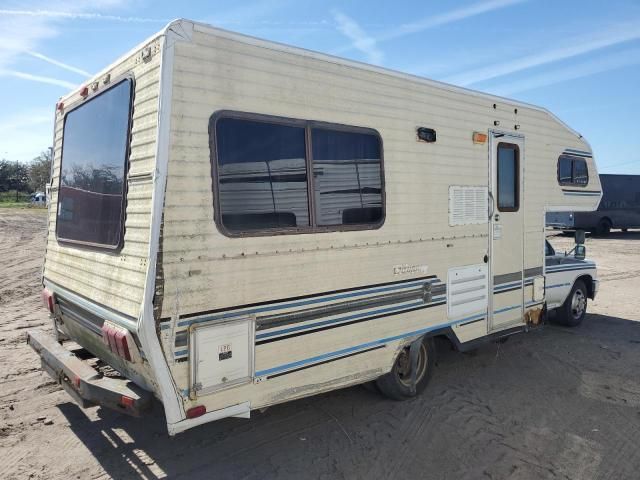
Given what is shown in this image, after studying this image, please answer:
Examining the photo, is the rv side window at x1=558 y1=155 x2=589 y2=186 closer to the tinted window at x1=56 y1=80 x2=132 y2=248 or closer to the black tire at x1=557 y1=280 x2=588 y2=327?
the black tire at x1=557 y1=280 x2=588 y2=327

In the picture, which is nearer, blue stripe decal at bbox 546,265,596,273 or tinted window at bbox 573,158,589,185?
tinted window at bbox 573,158,589,185

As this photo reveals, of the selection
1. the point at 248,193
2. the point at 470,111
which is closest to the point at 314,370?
the point at 248,193

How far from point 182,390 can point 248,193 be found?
4.32 ft

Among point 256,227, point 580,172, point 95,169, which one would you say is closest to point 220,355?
point 256,227

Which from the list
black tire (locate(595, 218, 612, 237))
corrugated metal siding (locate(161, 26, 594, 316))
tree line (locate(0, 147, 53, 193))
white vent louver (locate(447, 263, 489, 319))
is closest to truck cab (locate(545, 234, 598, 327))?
white vent louver (locate(447, 263, 489, 319))

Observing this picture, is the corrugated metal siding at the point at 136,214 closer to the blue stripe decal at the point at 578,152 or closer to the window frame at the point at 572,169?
the window frame at the point at 572,169

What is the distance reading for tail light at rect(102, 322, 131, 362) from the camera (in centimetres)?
313

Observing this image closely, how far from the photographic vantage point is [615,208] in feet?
75.7

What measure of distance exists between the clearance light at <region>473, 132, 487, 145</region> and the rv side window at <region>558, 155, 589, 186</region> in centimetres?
173

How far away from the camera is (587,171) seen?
22.7ft

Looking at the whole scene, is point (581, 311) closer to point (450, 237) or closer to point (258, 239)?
point (450, 237)

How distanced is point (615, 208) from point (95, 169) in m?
→ 24.4

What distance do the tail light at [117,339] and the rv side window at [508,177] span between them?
398 cm

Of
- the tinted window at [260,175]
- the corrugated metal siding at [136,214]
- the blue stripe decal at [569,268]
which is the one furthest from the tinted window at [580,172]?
the corrugated metal siding at [136,214]
